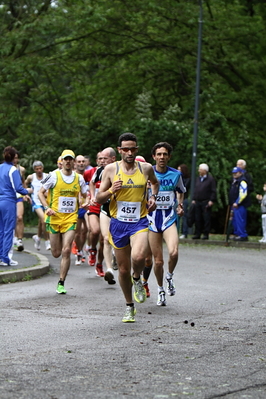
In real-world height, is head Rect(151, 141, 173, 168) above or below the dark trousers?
above

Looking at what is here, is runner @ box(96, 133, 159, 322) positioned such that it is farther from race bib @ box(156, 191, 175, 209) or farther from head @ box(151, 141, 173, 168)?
race bib @ box(156, 191, 175, 209)

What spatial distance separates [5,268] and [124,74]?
2019cm

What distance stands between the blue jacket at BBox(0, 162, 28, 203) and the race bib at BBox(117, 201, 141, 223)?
568 centimetres

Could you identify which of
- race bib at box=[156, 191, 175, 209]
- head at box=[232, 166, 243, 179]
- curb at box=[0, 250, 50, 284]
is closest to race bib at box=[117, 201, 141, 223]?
race bib at box=[156, 191, 175, 209]

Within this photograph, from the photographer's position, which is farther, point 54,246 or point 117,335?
point 54,246

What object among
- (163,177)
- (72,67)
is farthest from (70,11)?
(163,177)

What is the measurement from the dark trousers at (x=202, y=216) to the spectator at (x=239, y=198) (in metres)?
0.68

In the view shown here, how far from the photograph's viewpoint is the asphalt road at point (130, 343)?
596 centimetres

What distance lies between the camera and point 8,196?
15055mm

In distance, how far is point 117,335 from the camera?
830 cm

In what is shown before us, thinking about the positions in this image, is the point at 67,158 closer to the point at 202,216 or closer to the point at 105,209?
the point at 105,209

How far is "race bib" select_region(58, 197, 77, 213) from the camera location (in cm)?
1275

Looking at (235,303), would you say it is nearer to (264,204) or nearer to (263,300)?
(263,300)

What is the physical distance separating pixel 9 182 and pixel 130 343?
25.1 ft
